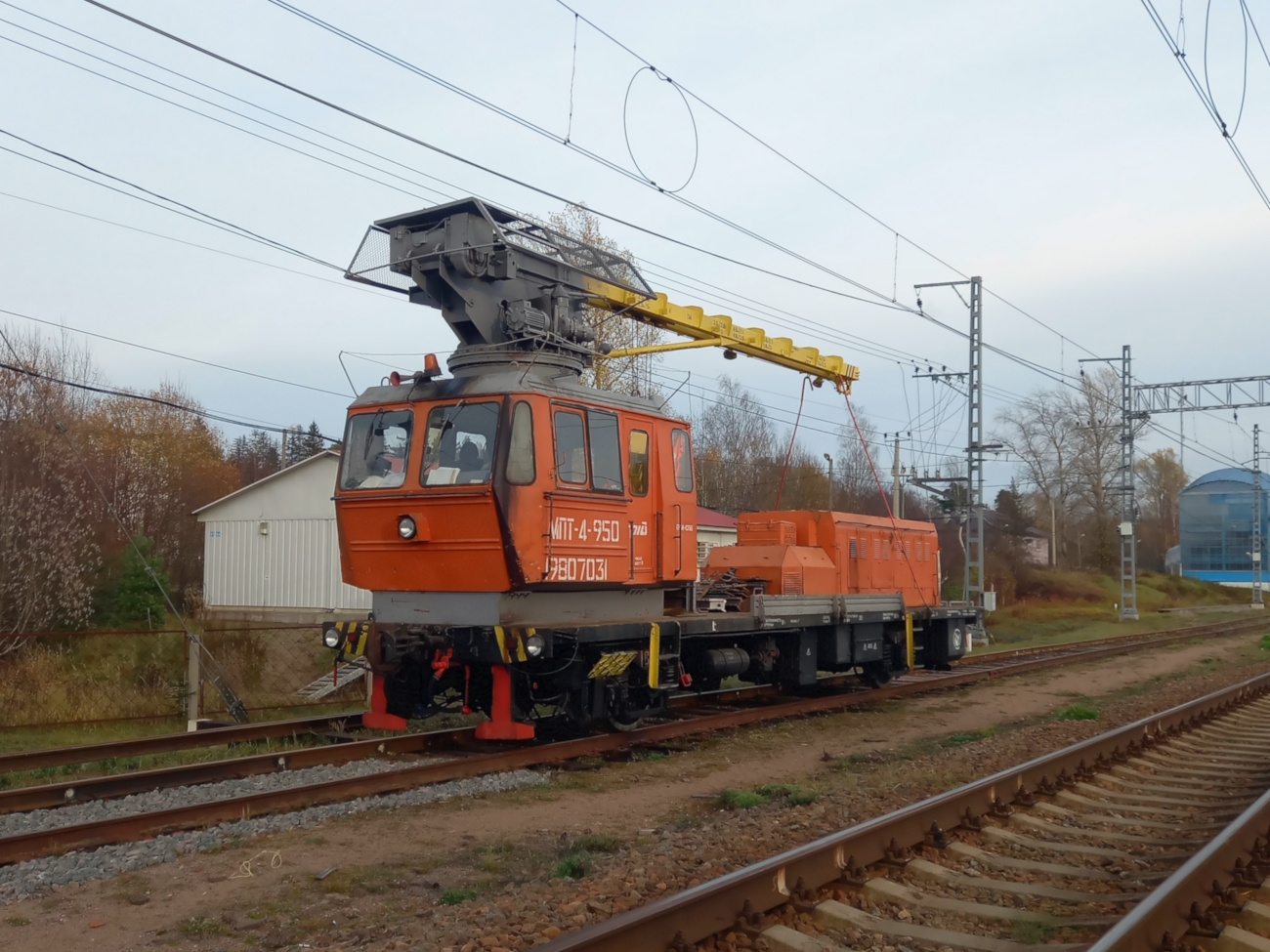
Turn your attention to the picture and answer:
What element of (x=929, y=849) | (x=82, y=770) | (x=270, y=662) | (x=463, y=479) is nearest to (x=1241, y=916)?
(x=929, y=849)

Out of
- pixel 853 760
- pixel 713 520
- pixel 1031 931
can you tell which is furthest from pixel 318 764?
pixel 713 520

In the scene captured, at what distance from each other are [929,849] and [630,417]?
5.96m

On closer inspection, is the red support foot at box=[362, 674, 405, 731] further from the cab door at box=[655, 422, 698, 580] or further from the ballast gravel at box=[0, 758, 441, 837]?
the cab door at box=[655, 422, 698, 580]

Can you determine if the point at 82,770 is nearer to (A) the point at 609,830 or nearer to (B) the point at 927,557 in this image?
(A) the point at 609,830

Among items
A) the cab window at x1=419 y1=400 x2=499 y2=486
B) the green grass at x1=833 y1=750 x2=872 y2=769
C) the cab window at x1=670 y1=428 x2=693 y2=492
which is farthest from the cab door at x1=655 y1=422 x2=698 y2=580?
the green grass at x1=833 y1=750 x2=872 y2=769

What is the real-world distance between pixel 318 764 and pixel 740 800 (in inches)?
165

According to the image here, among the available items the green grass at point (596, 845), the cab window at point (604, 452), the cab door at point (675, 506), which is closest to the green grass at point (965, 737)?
the cab door at point (675, 506)

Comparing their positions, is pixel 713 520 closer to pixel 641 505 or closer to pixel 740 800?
pixel 641 505

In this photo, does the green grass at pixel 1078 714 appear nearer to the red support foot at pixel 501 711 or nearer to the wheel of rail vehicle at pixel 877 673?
the wheel of rail vehicle at pixel 877 673

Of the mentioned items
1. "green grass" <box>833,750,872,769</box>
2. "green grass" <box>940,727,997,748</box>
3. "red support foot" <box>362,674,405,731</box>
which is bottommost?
"green grass" <box>940,727,997,748</box>

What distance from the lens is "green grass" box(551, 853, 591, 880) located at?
21.0ft

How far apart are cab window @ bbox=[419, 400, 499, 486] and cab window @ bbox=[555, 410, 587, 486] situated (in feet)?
2.29

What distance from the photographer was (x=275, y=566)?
28469mm

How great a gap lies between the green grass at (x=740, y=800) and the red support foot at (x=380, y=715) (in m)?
3.68
